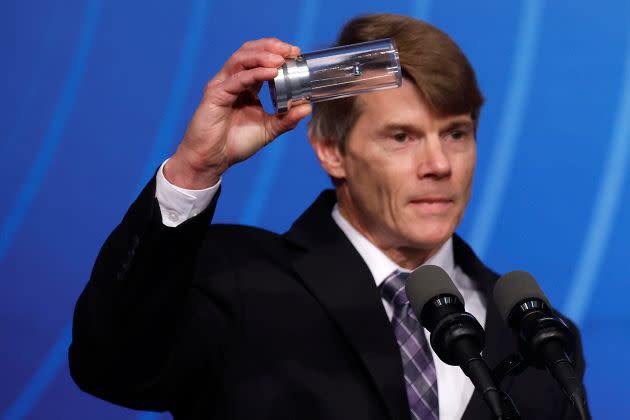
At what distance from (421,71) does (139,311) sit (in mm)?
883

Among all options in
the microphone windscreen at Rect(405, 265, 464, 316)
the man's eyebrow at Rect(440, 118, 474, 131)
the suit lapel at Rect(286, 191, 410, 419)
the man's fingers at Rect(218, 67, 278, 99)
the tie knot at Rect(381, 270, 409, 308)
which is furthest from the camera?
the man's eyebrow at Rect(440, 118, 474, 131)

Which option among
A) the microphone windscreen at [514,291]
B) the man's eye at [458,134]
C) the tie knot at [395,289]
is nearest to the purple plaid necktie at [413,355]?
the tie knot at [395,289]

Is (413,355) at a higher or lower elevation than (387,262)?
lower

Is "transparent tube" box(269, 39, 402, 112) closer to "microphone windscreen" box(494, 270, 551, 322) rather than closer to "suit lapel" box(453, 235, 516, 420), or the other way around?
"microphone windscreen" box(494, 270, 551, 322)

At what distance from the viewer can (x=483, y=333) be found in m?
→ 1.54

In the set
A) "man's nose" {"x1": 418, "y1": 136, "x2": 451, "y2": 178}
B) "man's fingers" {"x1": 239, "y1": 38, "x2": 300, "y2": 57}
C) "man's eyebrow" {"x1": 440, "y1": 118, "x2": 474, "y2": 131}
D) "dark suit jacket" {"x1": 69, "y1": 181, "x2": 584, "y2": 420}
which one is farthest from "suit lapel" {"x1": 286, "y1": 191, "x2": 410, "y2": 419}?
"man's fingers" {"x1": 239, "y1": 38, "x2": 300, "y2": 57}

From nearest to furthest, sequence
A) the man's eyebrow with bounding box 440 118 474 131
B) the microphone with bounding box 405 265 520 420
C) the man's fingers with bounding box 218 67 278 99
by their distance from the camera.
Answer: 1. the microphone with bounding box 405 265 520 420
2. the man's fingers with bounding box 218 67 278 99
3. the man's eyebrow with bounding box 440 118 474 131

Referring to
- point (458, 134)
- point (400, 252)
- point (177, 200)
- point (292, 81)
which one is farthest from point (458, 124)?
point (177, 200)

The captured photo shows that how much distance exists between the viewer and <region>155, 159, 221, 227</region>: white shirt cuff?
1.89m

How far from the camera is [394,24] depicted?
2516mm

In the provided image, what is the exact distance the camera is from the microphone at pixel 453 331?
1467 mm

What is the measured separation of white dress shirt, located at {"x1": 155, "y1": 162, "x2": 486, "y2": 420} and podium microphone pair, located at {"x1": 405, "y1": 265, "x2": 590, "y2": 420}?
46 centimetres

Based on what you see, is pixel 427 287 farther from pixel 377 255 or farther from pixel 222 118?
pixel 377 255

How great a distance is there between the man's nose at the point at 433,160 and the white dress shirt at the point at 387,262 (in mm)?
220
